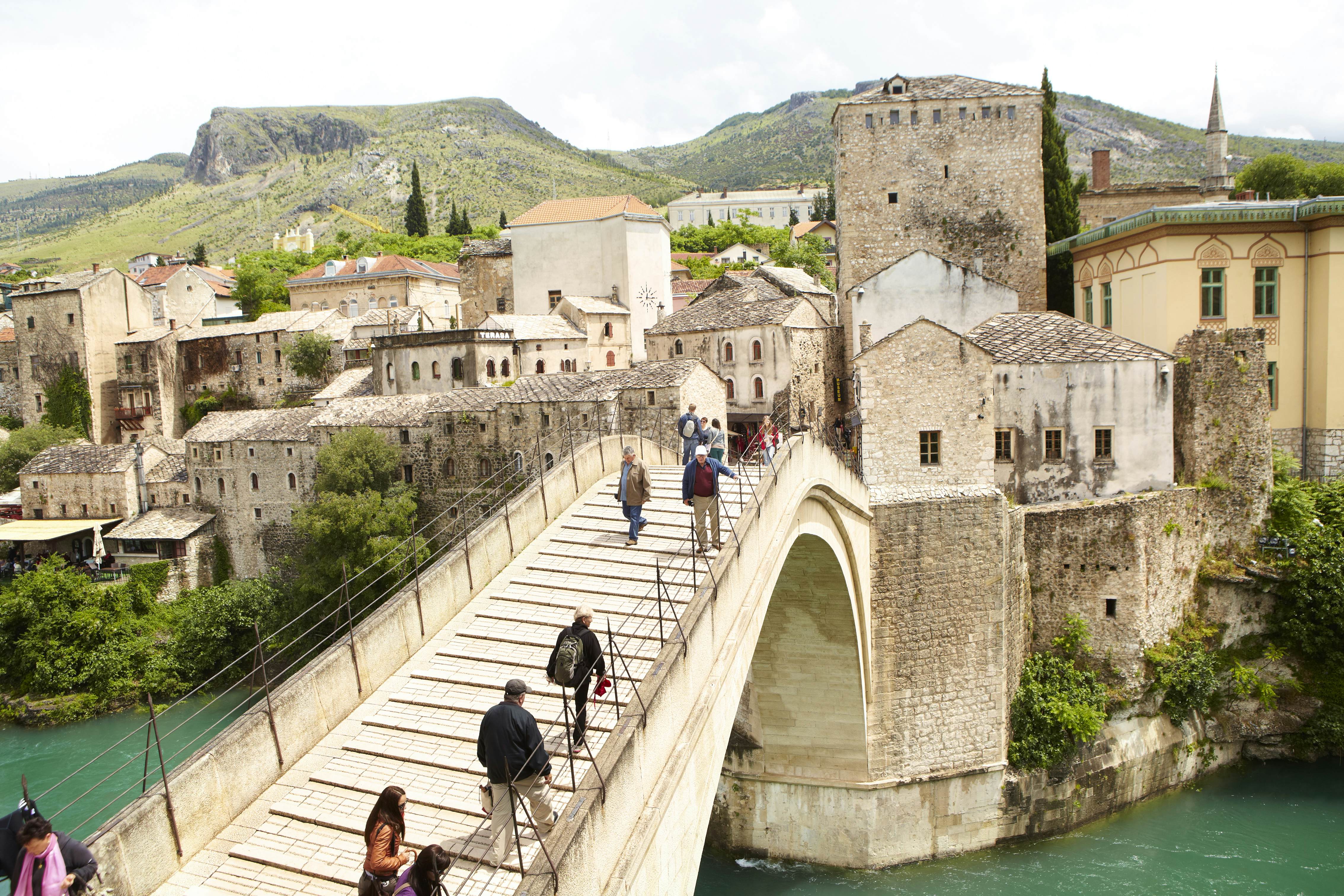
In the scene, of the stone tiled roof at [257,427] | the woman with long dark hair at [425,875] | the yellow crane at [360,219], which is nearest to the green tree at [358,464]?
the stone tiled roof at [257,427]

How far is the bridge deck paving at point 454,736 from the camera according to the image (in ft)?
21.3

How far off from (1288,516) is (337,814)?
2111 cm

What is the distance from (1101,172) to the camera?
3616 cm

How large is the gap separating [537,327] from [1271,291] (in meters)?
24.1

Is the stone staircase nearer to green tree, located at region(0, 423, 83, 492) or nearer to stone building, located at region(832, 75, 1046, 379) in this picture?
stone building, located at region(832, 75, 1046, 379)

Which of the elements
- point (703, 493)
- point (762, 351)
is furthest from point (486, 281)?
point (703, 493)

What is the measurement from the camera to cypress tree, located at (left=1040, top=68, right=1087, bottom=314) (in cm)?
2698

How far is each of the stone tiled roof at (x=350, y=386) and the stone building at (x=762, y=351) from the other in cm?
1305

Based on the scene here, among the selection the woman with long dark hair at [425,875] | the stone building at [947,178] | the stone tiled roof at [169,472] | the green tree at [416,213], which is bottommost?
the stone tiled roof at [169,472]

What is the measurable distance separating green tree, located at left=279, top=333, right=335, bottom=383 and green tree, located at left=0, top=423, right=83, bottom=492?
1037 centimetres

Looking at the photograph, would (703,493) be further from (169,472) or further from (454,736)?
(169,472)

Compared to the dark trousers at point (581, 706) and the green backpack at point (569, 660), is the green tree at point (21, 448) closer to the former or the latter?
the dark trousers at point (581, 706)

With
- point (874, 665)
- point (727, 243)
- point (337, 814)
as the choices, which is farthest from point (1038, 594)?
point (727, 243)

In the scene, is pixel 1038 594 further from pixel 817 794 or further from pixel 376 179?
pixel 376 179
